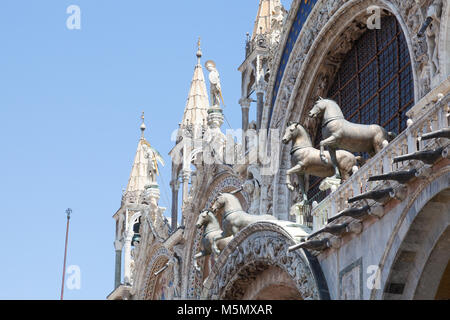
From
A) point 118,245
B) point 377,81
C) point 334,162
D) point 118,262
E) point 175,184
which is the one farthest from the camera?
point 118,245

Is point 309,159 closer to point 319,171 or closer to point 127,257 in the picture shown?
point 319,171

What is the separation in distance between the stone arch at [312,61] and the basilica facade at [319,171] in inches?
1.4

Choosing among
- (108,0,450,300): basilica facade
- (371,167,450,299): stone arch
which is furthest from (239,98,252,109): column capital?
(371,167,450,299): stone arch

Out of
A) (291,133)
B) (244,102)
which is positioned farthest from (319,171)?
(244,102)

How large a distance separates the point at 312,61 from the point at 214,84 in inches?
257

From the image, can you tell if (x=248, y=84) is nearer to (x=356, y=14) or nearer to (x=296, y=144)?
(x=356, y=14)

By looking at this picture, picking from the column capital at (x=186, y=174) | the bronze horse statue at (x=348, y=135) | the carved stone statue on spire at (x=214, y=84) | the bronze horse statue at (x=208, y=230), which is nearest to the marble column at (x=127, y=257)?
the column capital at (x=186, y=174)

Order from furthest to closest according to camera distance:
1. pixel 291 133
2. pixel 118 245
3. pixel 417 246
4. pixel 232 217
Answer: pixel 118 245, pixel 232 217, pixel 291 133, pixel 417 246

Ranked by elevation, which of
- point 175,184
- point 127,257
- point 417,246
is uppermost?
point 175,184

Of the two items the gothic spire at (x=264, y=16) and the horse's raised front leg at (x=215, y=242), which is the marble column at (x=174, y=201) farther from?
the horse's raised front leg at (x=215, y=242)

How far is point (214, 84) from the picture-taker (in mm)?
33156

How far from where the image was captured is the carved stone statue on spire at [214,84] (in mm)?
33188
